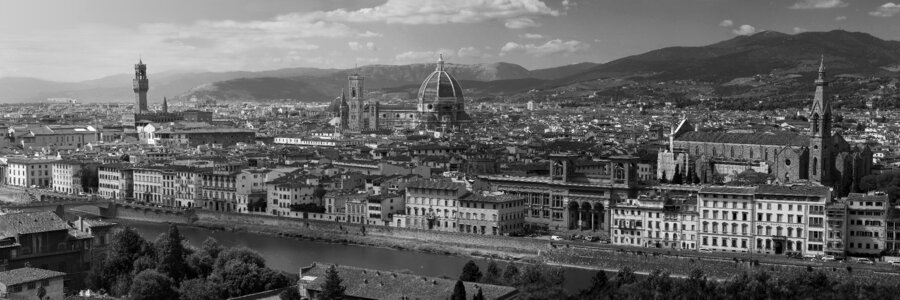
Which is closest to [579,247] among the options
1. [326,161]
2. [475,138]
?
[326,161]

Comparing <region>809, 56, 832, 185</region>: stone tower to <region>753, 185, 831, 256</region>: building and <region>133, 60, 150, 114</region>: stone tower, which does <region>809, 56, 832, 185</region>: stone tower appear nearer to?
<region>753, 185, 831, 256</region>: building

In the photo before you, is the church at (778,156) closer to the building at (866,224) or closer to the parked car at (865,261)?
the building at (866,224)

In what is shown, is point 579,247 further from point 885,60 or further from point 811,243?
point 885,60

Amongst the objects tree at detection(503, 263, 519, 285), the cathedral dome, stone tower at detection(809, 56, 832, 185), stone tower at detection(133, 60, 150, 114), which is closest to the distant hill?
the cathedral dome

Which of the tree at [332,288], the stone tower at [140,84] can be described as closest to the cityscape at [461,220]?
the tree at [332,288]

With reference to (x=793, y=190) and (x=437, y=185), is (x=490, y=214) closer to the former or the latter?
(x=437, y=185)

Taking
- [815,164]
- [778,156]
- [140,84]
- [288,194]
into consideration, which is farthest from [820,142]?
[140,84]

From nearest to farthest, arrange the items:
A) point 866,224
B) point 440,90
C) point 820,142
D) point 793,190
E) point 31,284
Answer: point 31,284 → point 866,224 → point 793,190 → point 820,142 → point 440,90
